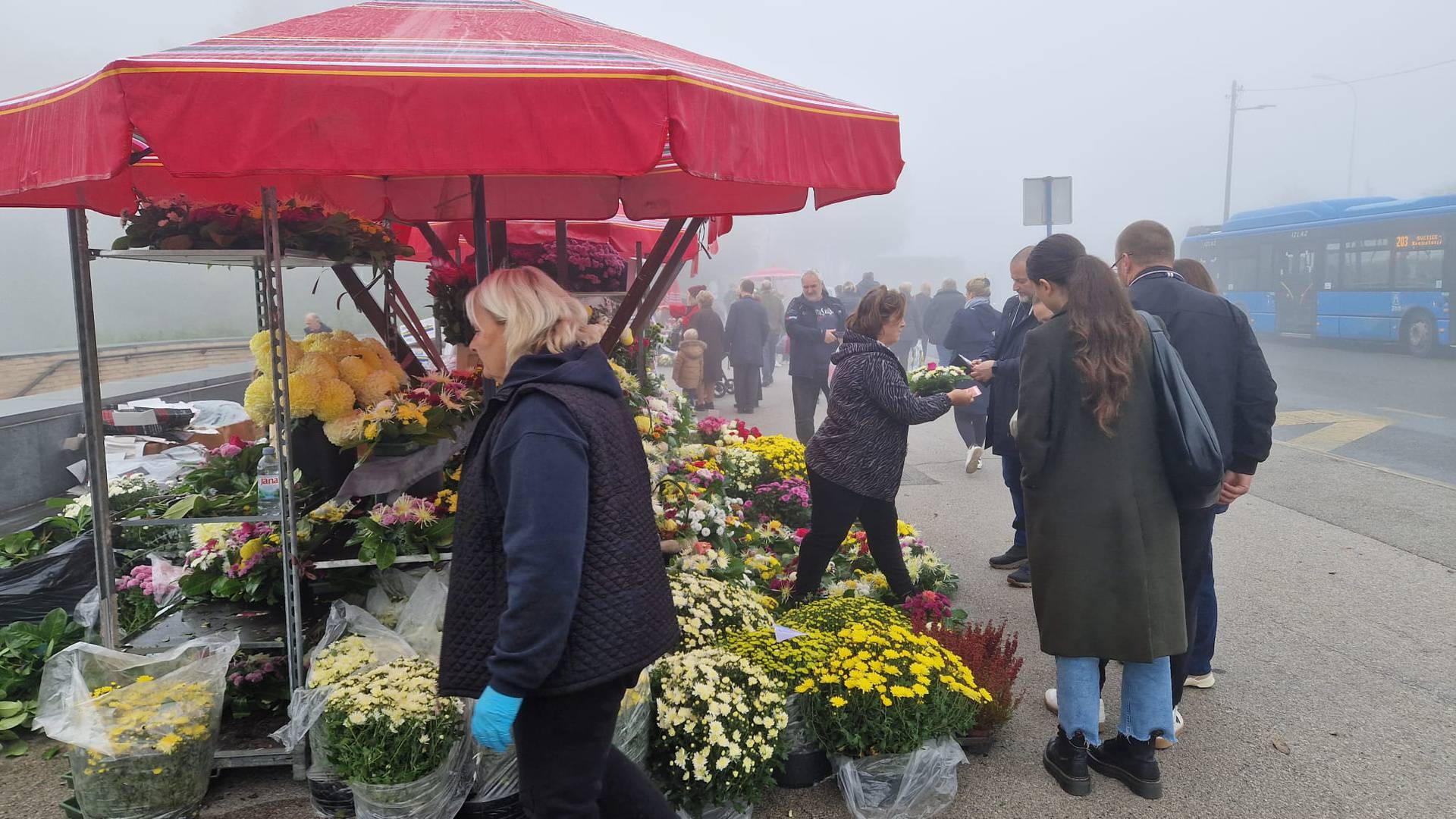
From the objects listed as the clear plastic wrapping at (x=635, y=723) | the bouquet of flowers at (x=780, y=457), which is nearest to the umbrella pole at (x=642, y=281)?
the clear plastic wrapping at (x=635, y=723)

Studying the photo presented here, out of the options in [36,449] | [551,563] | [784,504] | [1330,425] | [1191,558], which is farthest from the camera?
[1330,425]

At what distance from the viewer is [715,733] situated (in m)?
2.88

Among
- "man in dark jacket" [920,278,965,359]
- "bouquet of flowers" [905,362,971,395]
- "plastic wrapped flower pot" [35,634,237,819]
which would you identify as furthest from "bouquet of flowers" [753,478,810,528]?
"man in dark jacket" [920,278,965,359]

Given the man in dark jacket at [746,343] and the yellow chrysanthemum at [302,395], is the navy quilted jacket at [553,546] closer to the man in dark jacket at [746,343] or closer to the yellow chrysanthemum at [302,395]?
the yellow chrysanthemum at [302,395]

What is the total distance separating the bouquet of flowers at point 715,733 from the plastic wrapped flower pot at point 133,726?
1.52 m

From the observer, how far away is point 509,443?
6.76 feet

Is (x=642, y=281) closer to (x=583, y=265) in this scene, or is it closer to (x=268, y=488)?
(x=583, y=265)

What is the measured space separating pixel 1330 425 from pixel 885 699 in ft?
37.2

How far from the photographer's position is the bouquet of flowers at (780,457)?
6789 millimetres

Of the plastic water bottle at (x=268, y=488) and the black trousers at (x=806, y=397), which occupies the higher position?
the plastic water bottle at (x=268, y=488)

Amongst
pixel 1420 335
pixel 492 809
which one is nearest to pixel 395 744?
pixel 492 809

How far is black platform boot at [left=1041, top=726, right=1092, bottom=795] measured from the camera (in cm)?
328

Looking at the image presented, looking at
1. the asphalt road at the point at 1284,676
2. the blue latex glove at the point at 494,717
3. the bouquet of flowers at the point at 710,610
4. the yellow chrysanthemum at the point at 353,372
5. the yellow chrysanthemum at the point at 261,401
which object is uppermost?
the yellow chrysanthemum at the point at 353,372

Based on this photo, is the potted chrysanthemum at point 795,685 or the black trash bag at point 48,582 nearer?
the potted chrysanthemum at point 795,685
